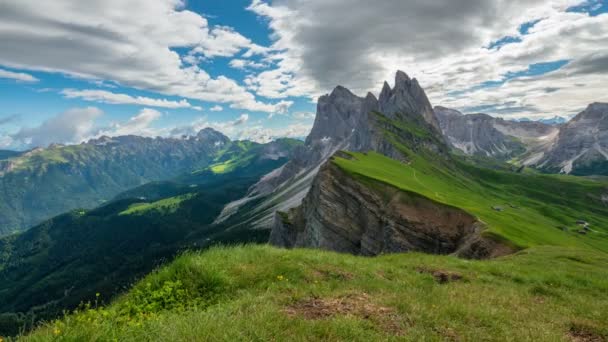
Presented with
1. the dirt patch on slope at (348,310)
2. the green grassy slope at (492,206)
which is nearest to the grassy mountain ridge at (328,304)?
the dirt patch on slope at (348,310)

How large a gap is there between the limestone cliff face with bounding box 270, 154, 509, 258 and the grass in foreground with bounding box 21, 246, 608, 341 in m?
37.0

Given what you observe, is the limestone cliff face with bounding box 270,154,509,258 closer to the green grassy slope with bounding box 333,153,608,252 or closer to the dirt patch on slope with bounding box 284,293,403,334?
the green grassy slope with bounding box 333,153,608,252

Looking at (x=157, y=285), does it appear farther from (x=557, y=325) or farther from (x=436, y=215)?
(x=436, y=215)

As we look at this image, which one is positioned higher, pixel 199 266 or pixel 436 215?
pixel 199 266

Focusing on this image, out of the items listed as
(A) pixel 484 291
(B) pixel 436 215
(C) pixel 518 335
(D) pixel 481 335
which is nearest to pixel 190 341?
(D) pixel 481 335

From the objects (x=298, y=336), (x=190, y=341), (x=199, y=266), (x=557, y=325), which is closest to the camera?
(x=190, y=341)

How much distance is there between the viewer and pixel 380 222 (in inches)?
2746

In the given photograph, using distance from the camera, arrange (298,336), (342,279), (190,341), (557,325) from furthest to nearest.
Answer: (342,279), (557,325), (298,336), (190,341)

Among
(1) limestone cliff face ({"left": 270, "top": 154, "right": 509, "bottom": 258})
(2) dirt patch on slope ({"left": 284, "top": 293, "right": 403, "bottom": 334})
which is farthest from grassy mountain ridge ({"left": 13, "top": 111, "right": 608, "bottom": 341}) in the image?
(1) limestone cliff face ({"left": 270, "top": 154, "right": 509, "bottom": 258})

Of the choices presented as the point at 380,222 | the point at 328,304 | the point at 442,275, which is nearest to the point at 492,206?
the point at 380,222

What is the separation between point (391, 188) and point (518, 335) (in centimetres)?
6512

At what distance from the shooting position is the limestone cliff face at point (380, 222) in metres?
58.1

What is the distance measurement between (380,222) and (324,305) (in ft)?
206

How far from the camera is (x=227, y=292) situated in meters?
10.4
